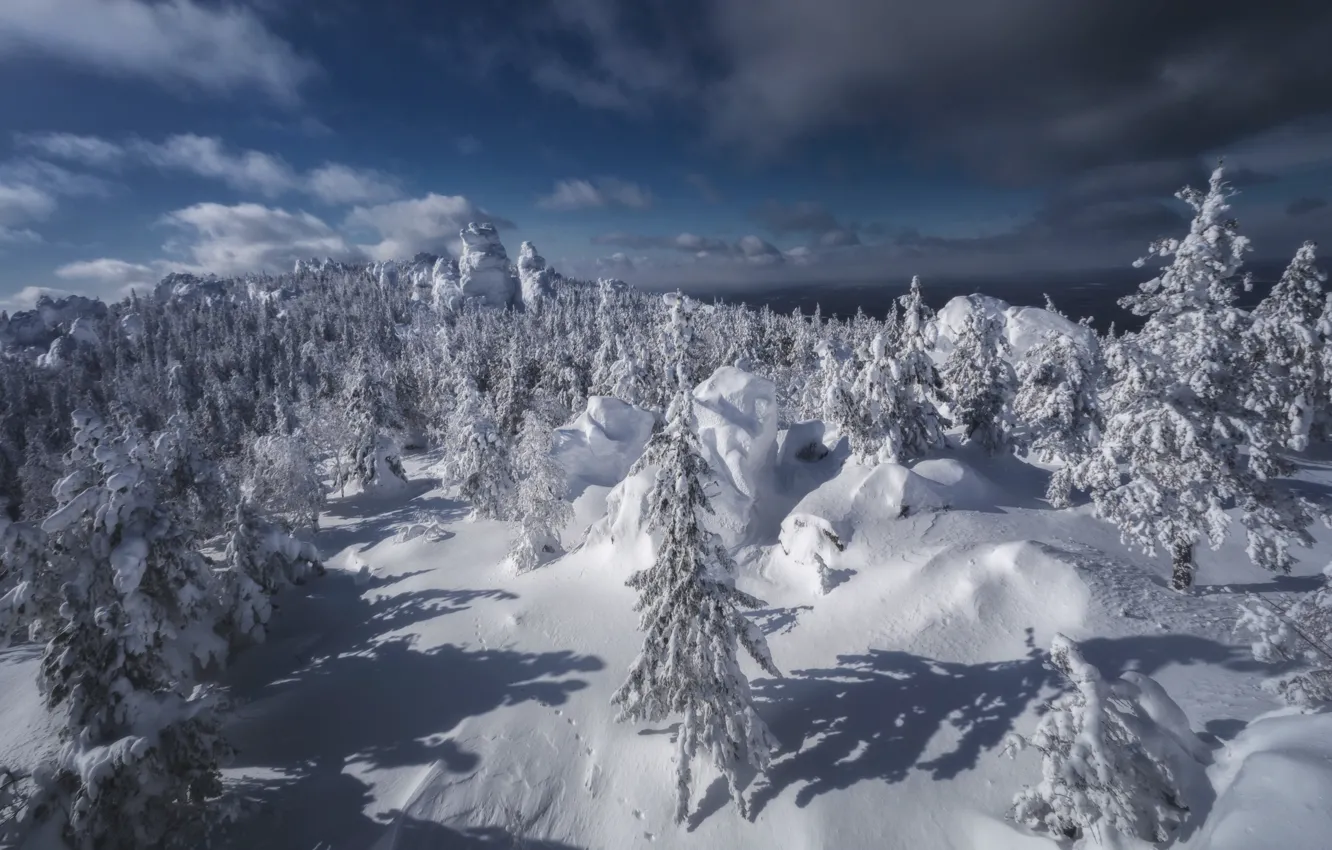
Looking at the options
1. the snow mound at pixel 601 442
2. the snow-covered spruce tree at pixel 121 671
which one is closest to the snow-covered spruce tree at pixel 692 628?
the snow-covered spruce tree at pixel 121 671

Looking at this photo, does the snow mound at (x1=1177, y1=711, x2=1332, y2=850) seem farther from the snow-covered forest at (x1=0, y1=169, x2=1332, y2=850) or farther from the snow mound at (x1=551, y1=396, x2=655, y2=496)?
the snow mound at (x1=551, y1=396, x2=655, y2=496)

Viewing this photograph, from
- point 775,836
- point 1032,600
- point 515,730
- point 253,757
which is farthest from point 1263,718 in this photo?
point 253,757

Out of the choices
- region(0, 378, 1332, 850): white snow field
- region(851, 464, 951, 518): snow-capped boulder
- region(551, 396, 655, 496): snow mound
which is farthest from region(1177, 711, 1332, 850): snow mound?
region(551, 396, 655, 496): snow mound

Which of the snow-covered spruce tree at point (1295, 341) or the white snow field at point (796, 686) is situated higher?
the snow-covered spruce tree at point (1295, 341)

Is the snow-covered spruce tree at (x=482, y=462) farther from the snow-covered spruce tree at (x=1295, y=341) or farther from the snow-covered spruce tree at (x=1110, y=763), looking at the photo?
the snow-covered spruce tree at (x=1295, y=341)

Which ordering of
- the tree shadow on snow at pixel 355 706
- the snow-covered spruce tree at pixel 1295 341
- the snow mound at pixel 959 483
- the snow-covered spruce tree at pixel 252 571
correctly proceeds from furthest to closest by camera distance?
the snow-covered spruce tree at pixel 1295 341 < the snow mound at pixel 959 483 < the snow-covered spruce tree at pixel 252 571 < the tree shadow on snow at pixel 355 706

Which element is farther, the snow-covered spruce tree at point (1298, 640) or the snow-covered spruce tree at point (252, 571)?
the snow-covered spruce tree at point (252, 571)
